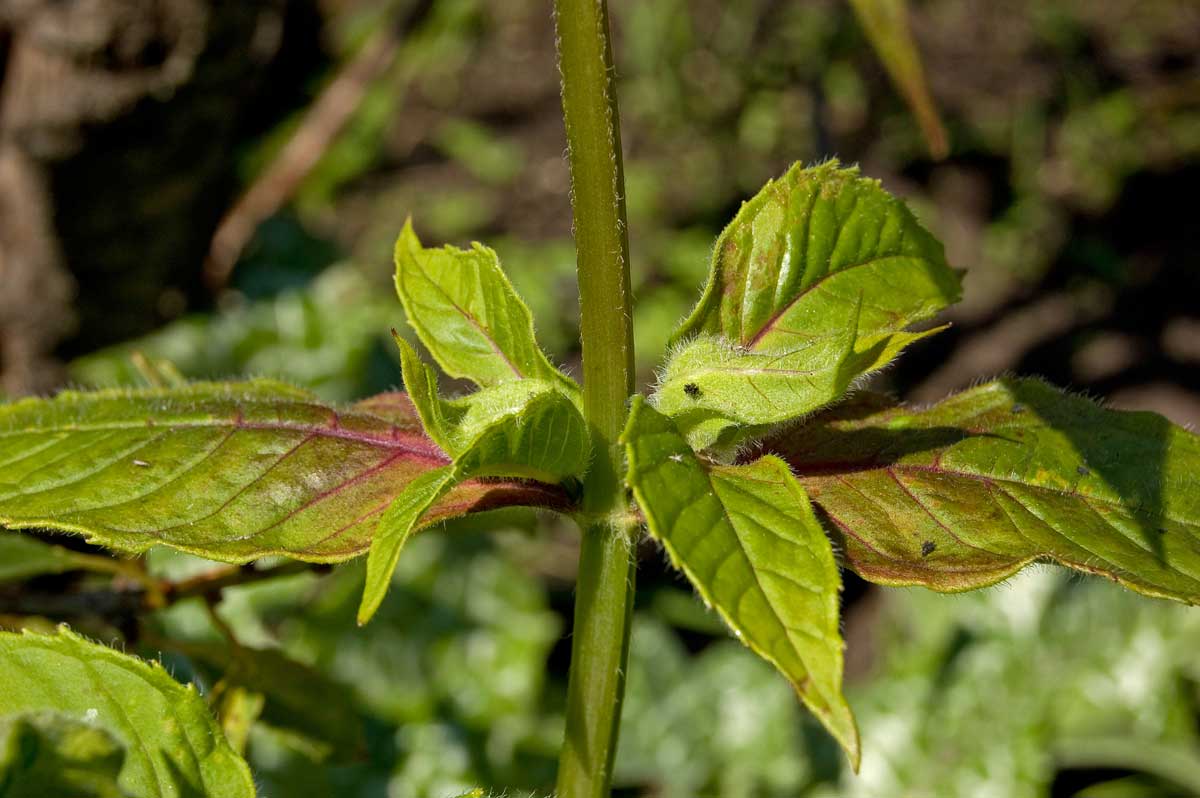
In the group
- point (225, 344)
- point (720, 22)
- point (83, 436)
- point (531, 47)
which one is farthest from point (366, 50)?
point (83, 436)

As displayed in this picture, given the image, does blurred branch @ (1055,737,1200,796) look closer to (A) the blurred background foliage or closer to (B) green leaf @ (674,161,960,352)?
(A) the blurred background foliage

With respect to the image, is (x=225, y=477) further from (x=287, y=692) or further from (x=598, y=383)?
(x=287, y=692)

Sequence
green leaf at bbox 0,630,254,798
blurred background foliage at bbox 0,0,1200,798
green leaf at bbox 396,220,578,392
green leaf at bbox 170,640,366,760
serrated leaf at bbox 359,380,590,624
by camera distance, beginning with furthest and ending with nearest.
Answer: blurred background foliage at bbox 0,0,1200,798, green leaf at bbox 170,640,366,760, green leaf at bbox 396,220,578,392, green leaf at bbox 0,630,254,798, serrated leaf at bbox 359,380,590,624

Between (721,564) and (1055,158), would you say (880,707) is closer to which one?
(721,564)

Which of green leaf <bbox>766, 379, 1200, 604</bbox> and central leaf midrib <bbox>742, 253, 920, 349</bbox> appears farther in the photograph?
central leaf midrib <bbox>742, 253, 920, 349</bbox>

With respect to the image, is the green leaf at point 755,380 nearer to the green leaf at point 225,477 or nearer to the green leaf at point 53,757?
the green leaf at point 225,477

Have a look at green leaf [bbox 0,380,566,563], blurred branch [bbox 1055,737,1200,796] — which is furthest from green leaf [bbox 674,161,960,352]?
blurred branch [bbox 1055,737,1200,796]

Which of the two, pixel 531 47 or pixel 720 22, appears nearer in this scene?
pixel 720 22

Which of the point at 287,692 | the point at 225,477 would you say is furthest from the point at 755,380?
the point at 287,692
